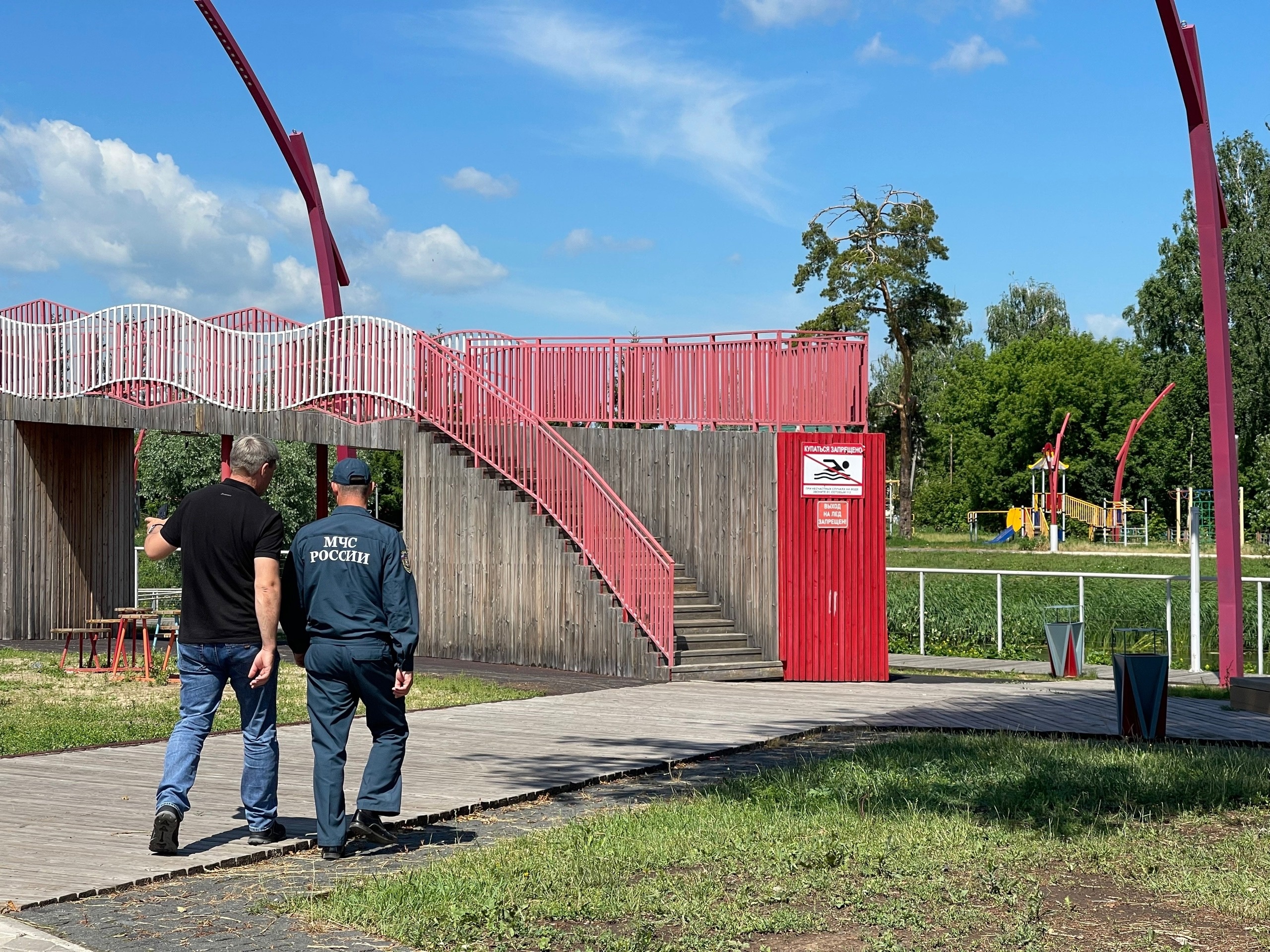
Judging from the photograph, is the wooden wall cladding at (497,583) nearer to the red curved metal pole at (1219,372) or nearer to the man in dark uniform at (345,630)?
the red curved metal pole at (1219,372)

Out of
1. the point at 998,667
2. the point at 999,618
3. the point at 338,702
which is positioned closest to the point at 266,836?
the point at 338,702

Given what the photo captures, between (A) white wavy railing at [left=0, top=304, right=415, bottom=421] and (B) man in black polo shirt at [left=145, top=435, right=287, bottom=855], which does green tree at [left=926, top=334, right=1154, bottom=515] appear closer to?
(A) white wavy railing at [left=0, top=304, right=415, bottom=421]

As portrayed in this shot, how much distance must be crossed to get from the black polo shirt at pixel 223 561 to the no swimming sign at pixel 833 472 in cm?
1028

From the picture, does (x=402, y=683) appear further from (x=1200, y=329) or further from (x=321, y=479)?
(x=1200, y=329)

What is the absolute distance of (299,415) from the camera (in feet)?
65.4

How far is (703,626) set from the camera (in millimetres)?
17078

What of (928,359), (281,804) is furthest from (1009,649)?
(928,359)

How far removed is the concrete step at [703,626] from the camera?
16.9 metres

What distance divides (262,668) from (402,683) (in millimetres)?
643

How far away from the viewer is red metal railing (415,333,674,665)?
643 inches

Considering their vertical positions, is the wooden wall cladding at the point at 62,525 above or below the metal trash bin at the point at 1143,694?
above

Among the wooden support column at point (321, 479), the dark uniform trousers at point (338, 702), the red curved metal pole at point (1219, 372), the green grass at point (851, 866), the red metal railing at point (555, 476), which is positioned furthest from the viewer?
the wooden support column at point (321, 479)

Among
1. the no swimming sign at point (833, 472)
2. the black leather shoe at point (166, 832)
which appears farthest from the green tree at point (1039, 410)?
the black leather shoe at point (166, 832)

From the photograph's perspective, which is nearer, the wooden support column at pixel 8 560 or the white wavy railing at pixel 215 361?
the white wavy railing at pixel 215 361
